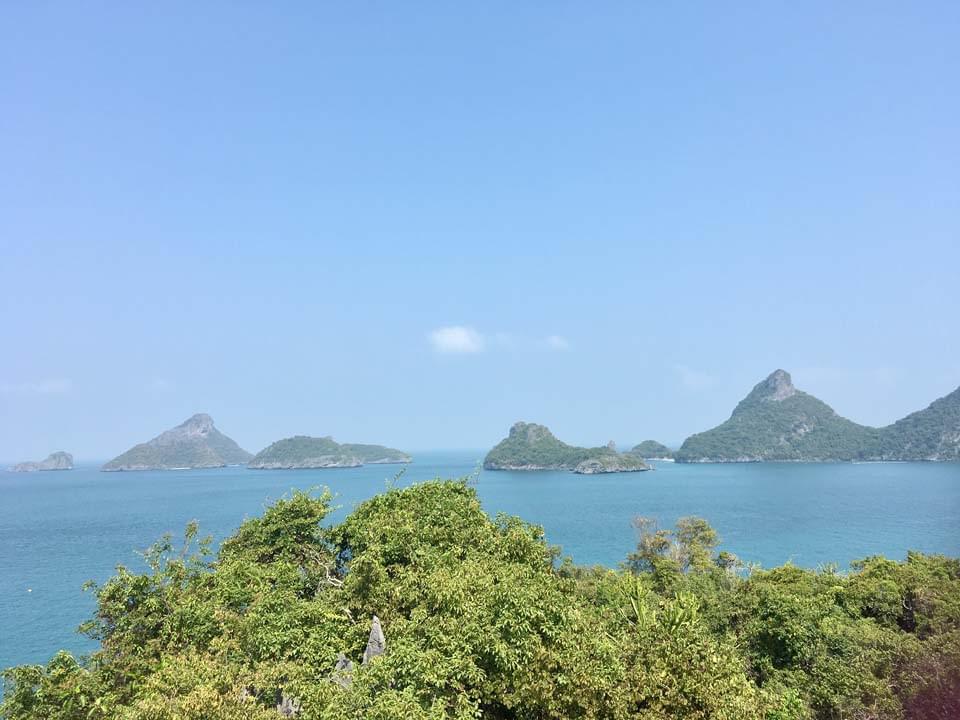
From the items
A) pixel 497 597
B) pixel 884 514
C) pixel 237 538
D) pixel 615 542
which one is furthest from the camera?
pixel 884 514

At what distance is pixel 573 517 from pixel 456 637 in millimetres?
72349

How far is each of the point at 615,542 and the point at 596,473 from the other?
3871 inches

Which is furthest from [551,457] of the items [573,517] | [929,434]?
[929,434]

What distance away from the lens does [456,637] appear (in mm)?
11109

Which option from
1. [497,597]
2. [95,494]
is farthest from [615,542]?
[95,494]

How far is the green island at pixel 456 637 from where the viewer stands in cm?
932

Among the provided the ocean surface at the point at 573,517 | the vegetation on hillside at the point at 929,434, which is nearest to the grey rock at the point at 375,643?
the ocean surface at the point at 573,517

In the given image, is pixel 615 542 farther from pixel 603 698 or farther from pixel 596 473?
pixel 596 473

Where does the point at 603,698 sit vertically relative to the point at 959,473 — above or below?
above

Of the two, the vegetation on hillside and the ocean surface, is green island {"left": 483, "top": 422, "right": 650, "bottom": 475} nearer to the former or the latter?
the ocean surface

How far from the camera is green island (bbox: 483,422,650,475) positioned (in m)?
163

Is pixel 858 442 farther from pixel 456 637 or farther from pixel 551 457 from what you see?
pixel 456 637

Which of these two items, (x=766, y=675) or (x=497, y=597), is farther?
(x=766, y=675)

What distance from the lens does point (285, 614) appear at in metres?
15.7
